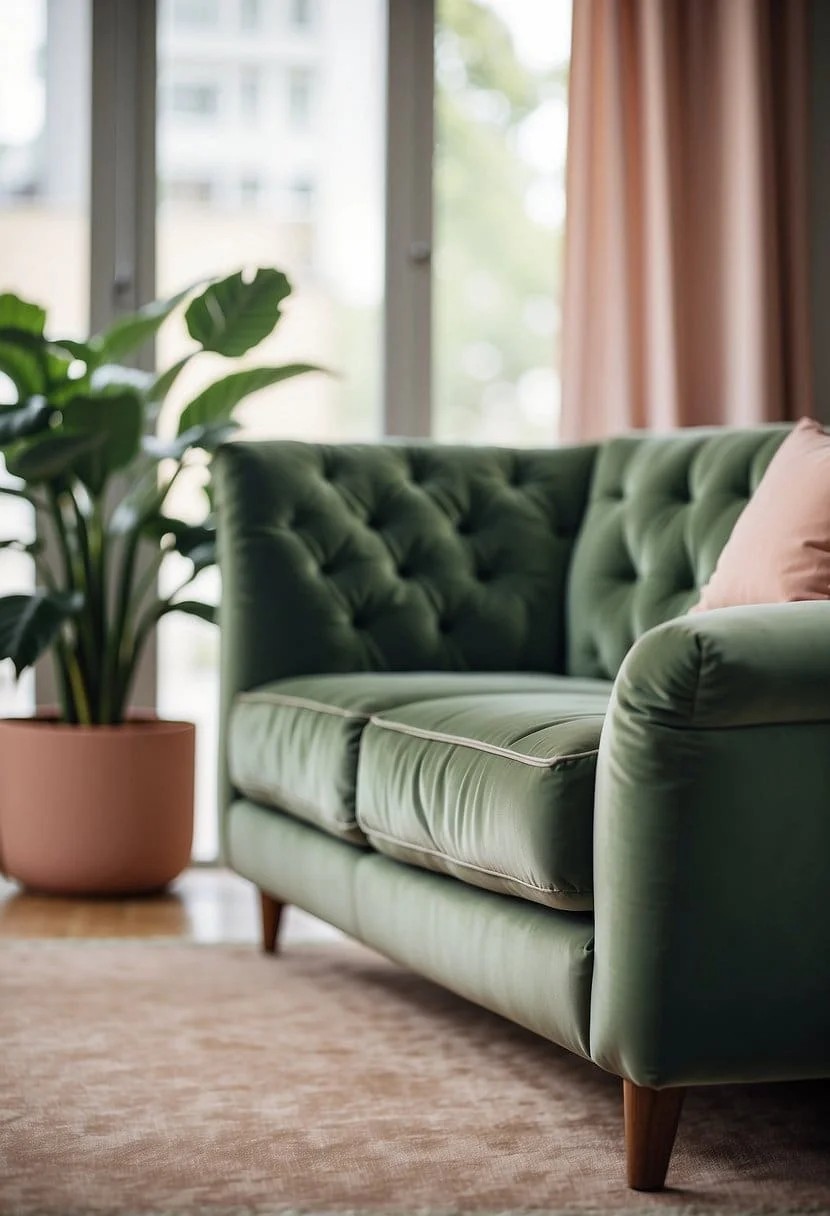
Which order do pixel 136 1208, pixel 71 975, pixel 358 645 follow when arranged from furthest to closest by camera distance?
pixel 358 645
pixel 71 975
pixel 136 1208

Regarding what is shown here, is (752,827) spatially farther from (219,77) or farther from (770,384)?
(219,77)

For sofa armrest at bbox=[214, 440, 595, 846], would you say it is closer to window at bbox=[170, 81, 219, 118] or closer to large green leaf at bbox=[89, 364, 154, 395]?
large green leaf at bbox=[89, 364, 154, 395]

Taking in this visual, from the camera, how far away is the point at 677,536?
2.49 meters

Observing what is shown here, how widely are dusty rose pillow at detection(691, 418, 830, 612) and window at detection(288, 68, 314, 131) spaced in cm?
171

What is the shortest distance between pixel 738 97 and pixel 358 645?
4.99ft

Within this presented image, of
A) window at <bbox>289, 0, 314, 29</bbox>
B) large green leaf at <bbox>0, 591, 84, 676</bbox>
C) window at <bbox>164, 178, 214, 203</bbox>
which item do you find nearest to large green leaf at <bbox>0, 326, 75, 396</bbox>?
large green leaf at <bbox>0, 591, 84, 676</bbox>

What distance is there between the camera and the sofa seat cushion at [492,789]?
1553 millimetres

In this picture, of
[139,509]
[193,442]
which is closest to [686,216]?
[193,442]

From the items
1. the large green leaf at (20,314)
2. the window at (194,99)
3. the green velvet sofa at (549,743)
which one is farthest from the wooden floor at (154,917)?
the window at (194,99)

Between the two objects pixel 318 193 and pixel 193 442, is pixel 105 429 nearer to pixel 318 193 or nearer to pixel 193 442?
pixel 193 442

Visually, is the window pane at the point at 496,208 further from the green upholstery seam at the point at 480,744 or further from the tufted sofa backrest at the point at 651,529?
the green upholstery seam at the point at 480,744

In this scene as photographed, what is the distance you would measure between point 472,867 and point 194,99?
7.35 ft

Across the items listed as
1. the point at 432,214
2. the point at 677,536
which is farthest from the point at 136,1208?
the point at 432,214

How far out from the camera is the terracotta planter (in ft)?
9.43
